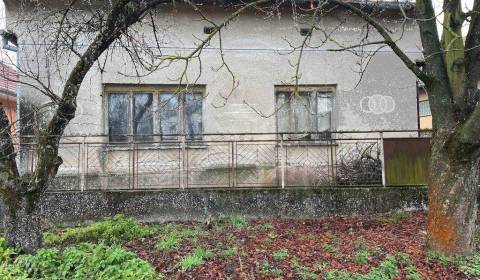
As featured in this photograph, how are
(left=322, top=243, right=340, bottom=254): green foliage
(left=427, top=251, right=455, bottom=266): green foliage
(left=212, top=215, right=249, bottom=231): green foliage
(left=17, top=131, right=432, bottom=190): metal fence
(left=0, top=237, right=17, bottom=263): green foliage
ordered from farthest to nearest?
1. (left=17, top=131, right=432, bottom=190): metal fence
2. (left=212, top=215, right=249, bottom=231): green foliage
3. (left=322, top=243, right=340, bottom=254): green foliage
4. (left=427, top=251, right=455, bottom=266): green foliage
5. (left=0, top=237, right=17, bottom=263): green foliage

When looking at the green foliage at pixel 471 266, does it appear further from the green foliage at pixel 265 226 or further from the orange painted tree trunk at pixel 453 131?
the green foliage at pixel 265 226

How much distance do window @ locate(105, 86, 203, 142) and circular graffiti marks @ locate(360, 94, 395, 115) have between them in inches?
168

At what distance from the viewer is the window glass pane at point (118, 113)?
11000 mm

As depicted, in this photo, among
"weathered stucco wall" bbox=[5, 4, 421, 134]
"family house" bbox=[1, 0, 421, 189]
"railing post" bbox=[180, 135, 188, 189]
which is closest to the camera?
"railing post" bbox=[180, 135, 188, 189]

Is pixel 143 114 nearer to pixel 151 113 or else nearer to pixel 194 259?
pixel 151 113

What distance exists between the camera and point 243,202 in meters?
9.58

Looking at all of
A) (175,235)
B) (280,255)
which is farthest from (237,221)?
(280,255)

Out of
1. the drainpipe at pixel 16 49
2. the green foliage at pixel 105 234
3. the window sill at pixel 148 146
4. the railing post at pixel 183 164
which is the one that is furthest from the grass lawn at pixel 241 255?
the drainpipe at pixel 16 49

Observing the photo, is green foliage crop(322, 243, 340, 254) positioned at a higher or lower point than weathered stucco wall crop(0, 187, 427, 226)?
lower

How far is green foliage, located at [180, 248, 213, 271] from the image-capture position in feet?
18.6

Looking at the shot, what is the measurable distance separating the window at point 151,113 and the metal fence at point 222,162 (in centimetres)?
22

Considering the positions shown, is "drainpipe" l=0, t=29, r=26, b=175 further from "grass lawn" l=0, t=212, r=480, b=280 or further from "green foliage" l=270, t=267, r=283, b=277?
"green foliage" l=270, t=267, r=283, b=277

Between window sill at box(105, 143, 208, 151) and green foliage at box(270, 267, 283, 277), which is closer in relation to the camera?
green foliage at box(270, 267, 283, 277)

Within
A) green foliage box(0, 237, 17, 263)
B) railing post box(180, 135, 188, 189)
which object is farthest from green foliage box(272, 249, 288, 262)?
railing post box(180, 135, 188, 189)
